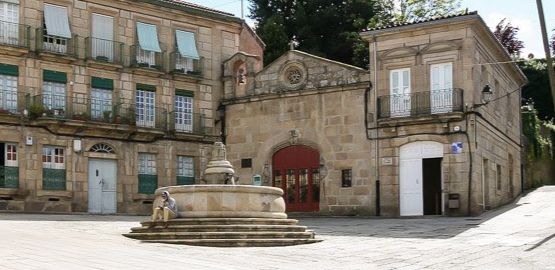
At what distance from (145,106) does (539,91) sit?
82.4 ft

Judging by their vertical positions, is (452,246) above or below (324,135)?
below

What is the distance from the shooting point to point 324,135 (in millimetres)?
28109

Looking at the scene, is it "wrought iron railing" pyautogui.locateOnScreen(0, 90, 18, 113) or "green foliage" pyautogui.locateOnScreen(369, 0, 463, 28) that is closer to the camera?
"wrought iron railing" pyautogui.locateOnScreen(0, 90, 18, 113)

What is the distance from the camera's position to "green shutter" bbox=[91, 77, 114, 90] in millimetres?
29641

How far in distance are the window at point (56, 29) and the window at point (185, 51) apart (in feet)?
16.0

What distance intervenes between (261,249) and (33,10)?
683 inches

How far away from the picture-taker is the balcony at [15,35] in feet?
90.4

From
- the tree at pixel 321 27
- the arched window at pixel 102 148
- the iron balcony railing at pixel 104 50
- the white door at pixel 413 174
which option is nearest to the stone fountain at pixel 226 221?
the white door at pixel 413 174

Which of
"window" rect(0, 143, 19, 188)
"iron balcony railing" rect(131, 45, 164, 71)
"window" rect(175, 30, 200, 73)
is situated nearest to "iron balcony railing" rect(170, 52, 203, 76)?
"window" rect(175, 30, 200, 73)

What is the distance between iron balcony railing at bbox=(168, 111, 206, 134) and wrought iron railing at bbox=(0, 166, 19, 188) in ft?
23.3

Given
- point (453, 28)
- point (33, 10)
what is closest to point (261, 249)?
point (453, 28)

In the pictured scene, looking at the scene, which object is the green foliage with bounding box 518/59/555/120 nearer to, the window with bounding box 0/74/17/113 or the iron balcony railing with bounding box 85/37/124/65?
the iron balcony railing with bounding box 85/37/124/65

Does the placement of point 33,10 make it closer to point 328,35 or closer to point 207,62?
point 207,62

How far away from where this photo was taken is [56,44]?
28.9m
